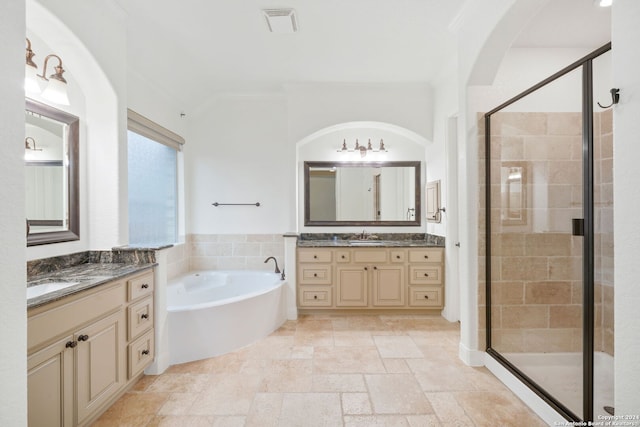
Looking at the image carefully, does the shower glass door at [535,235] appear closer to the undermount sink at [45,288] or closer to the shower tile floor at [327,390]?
the shower tile floor at [327,390]

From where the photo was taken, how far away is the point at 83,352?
Result: 1.59m

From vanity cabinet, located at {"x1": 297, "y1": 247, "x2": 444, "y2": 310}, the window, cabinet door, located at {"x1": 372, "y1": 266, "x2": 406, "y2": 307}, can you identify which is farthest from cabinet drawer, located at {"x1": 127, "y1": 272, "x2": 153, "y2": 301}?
cabinet door, located at {"x1": 372, "y1": 266, "x2": 406, "y2": 307}

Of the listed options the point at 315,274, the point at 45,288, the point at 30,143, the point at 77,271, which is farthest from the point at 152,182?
the point at 315,274

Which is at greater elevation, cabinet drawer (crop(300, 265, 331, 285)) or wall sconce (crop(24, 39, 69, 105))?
wall sconce (crop(24, 39, 69, 105))

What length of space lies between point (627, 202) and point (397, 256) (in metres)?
2.44

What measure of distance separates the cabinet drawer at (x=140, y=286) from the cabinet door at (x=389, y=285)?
230 cm

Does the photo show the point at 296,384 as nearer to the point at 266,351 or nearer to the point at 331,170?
the point at 266,351

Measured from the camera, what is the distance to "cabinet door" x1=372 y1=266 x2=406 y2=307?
3.54 meters

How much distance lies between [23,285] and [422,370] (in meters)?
2.45

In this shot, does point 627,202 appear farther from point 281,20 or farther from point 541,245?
point 281,20

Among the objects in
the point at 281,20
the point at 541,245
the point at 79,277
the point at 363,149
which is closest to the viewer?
the point at 79,277

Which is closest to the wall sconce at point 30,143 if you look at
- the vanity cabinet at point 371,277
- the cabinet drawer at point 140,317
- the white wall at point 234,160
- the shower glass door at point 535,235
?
the cabinet drawer at point 140,317

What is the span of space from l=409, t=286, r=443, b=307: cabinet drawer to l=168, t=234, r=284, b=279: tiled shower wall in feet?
5.56

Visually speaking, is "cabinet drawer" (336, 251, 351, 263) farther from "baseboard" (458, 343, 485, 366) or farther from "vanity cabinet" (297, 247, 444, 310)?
"baseboard" (458, 343, 485, 366)
